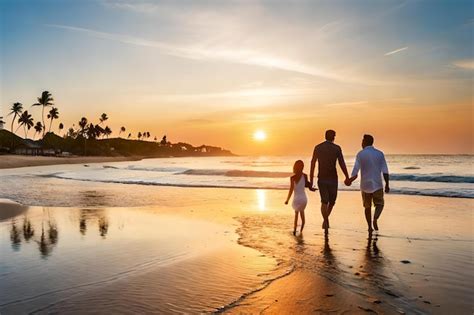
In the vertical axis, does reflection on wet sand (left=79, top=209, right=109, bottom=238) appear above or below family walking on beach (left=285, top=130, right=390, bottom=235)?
below

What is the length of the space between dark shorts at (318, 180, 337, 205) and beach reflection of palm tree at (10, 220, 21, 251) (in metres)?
6.87

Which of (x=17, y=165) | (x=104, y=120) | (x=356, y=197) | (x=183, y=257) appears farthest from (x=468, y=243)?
(x=104, y=120)

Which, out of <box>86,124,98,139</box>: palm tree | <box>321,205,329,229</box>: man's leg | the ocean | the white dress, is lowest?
the ocean

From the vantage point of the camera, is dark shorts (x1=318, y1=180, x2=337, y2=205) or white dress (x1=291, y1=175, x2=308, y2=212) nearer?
dark shorts (x1=318, y1=180, x2=337, y2=205)

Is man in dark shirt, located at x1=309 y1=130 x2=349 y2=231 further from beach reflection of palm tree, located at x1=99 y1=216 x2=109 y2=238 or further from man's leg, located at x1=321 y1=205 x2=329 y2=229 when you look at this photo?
beach reflection of palm tree, located at x1=99 y1=216 x2=109 y2=238

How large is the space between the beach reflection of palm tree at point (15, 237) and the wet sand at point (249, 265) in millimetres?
50

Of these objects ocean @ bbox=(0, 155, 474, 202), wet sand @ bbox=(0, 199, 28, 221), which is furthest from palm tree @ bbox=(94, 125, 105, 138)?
wet sand @ bbox=(0, 199, 28, 221)

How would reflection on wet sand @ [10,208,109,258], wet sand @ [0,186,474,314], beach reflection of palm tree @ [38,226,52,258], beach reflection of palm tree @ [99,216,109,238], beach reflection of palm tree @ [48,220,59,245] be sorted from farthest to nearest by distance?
beach reflection of palm tree @ [99,216,109,238]
beach reflection of palm tree @ [48,220,59,245]
reflection on wet sand @ [10,208,109,258]
beach reflection of palm tree @ [38,226,52,258]
wet sand @ [0,186,474,314]

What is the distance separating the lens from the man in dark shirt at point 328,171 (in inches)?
372

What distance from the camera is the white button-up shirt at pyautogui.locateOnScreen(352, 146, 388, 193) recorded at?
372 inches

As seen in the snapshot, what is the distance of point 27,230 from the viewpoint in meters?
9.98

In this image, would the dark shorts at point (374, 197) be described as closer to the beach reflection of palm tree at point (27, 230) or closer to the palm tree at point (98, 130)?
the beach reflection of palm tree at point (27, 230)

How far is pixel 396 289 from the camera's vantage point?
5.41 m

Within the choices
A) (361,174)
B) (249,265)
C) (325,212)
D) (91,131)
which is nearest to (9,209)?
(249,265)
